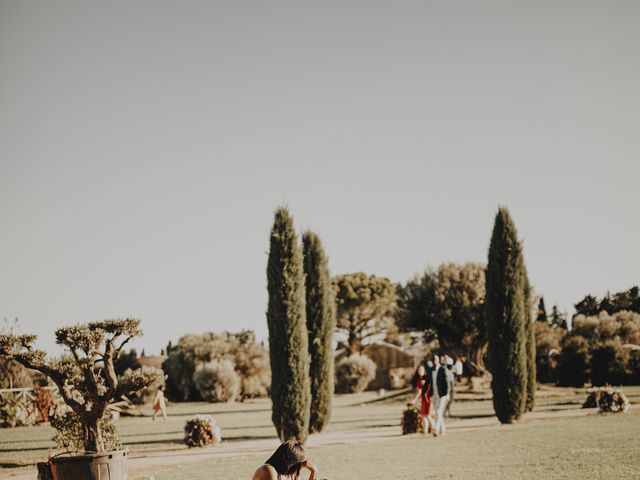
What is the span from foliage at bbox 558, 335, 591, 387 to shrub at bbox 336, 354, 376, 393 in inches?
637

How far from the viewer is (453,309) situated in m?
38.8

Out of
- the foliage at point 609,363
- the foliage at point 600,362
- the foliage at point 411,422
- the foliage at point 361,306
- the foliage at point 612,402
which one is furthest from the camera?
the foliage at point 361,306

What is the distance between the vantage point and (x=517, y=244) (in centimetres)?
2191

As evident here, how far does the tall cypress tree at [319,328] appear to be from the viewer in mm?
19516

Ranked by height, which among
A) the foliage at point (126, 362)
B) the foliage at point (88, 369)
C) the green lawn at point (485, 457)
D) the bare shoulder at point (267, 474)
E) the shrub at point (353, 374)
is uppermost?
the foliage at point (88, 369)

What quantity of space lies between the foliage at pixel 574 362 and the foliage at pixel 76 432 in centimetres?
3293

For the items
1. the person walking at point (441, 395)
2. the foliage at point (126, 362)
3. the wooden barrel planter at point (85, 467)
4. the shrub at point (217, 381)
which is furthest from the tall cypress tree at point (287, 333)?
the foliage at point (126, 362)

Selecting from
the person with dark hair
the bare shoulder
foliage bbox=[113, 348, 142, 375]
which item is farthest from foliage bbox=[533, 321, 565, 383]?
the bare shoulder

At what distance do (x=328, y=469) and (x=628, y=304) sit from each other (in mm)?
57476

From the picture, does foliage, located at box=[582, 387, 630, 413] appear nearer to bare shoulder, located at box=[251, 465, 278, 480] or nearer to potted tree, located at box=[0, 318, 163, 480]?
potted tree, located at box=[0, 318, 163, 480]

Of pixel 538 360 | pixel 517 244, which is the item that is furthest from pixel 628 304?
pixel 517 244

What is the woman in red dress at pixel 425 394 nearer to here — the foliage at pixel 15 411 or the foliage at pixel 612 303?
the foliage at pixel 15 411

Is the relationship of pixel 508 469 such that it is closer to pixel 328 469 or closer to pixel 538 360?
pixel 328 469

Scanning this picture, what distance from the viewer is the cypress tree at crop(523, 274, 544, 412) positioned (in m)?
22.3
